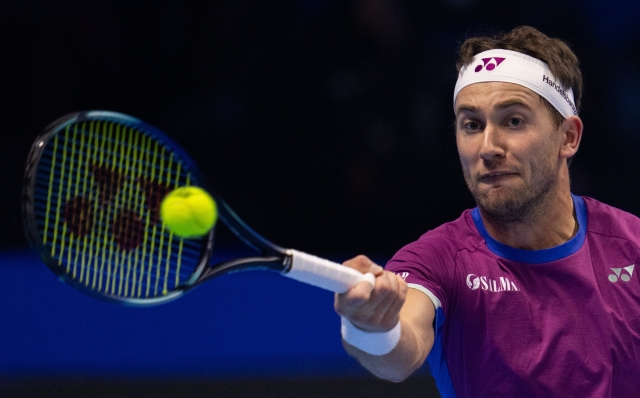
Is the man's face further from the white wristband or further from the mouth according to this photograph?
the white wristband

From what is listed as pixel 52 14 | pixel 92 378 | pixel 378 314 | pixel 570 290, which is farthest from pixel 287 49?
pixel 378 314

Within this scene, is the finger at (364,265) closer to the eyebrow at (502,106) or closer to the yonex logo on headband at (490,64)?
the eyebrow at (502,106)

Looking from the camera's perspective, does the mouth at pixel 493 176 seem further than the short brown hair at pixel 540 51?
No

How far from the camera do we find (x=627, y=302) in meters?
2.73

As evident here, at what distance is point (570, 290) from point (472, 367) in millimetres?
425

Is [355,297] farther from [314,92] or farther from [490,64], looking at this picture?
[314,92]

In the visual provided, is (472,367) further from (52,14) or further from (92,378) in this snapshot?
(52,14)

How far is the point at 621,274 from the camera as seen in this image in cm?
279

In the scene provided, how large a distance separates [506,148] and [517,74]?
30 cm

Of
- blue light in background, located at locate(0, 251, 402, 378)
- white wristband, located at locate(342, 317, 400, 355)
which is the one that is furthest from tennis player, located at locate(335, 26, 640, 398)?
blue light in background, located at locate(0, 251, 402, 378)

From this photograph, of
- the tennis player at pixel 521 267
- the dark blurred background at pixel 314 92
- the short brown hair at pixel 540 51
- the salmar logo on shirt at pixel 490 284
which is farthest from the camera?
the dark blurred background at pixel 314 92

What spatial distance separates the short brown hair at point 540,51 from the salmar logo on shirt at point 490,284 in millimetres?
654

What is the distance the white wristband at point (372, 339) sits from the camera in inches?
88.3

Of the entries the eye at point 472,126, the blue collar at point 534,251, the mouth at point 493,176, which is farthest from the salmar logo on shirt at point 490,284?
the eye at point 472,126
